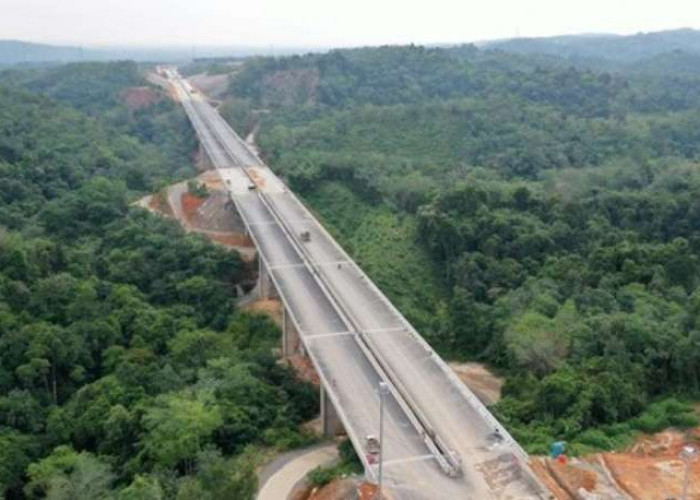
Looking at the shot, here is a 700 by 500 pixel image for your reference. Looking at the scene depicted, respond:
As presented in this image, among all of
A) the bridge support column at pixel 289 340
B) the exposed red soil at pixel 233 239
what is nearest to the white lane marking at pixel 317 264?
the bridge support column at pixel 289 340

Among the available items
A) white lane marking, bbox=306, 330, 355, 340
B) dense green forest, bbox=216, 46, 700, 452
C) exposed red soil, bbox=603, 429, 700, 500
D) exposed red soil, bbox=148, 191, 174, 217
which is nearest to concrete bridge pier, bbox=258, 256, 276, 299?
dense green forest, bbox=216, 46, 700, 452

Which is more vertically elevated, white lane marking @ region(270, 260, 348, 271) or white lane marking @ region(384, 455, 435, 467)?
white lane marking @ region(270, 260, 348, 271)

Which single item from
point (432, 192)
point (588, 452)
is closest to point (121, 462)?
point (588, 452)

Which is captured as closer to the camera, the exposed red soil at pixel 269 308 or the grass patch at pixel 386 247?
the exposed red soil at pixel 269 308

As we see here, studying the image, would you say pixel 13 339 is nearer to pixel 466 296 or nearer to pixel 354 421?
pixel 354 421

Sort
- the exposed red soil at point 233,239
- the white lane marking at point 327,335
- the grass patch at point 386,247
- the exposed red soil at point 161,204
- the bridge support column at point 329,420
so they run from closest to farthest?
the bridge support column at point 329,420
the white lane marking at point 327,335
the grass patch at point 386,247
the exposed red soil at point 233,239
the exposed red soil at point 161,204

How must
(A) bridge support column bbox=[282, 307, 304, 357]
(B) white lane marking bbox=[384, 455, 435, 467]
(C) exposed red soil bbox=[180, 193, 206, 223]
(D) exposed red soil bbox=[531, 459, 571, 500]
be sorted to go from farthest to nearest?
1. (C) exposed red soil bbox=[180, 193, 206, 223]
2. (A) bridge support column bbox=[282, 307, 304, 357]
3. (B) white lane marking bbox=[384, 455, 435, 467]
4. (D) exposed red soil bbox=[531, 459, 571, 500]

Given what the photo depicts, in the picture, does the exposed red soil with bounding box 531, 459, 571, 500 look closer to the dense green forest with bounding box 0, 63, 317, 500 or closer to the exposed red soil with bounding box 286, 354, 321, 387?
the dense green forest with bounding box 0, 63, 317, 500

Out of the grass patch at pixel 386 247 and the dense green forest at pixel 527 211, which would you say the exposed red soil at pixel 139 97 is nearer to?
the dense green forest at pixel 527 211

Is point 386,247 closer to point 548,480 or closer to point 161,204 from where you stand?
point 161,204
